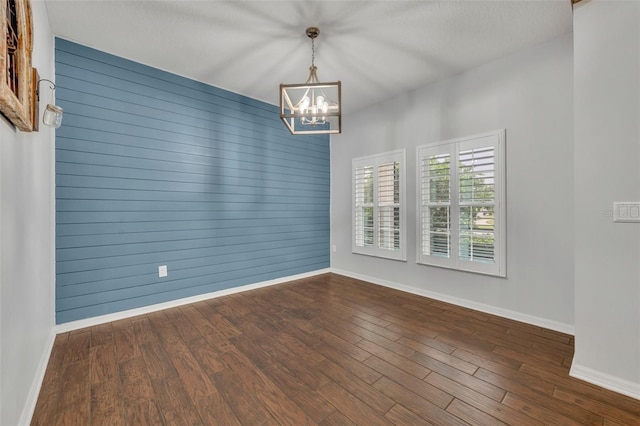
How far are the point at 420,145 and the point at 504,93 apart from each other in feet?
3.39

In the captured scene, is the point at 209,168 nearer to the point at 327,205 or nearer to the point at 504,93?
the point at 327,205

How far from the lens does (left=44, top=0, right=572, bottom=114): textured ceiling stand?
224cm

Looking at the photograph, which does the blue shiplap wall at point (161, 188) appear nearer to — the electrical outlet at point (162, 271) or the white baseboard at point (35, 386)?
the electrical outlet at point (162, 271)

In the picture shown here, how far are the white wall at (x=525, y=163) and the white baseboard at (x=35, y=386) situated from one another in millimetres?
3673

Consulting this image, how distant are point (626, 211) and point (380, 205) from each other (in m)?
2.64

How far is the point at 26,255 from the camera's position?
163cm

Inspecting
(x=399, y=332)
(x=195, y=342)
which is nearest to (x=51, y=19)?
(x=195, y=342)

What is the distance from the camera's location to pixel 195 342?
239 cm

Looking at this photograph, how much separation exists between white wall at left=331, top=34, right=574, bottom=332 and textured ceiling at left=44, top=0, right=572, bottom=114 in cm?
25

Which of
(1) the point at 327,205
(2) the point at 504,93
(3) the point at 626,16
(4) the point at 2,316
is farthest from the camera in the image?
(1) the point at 327,205

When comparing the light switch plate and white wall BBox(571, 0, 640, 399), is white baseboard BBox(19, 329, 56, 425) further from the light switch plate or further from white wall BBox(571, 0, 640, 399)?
the light switch plate

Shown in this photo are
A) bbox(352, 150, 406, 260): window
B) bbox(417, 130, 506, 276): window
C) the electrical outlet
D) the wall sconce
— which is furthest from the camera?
bbox(352, 150, 406, 260): window

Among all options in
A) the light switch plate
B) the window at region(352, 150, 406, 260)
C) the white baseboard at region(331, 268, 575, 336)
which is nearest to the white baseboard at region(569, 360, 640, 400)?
the white baseboard at region(331, 268, 575, 336)

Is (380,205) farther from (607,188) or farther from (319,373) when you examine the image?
(319,373)
